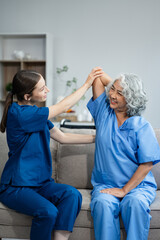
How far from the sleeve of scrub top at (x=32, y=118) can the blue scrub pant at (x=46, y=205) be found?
330 mm

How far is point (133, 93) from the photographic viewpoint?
1.72 metres

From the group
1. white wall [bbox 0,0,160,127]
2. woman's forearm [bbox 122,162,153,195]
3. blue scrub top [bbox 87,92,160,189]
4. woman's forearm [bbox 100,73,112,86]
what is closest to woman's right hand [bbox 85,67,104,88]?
woman's forearm [bbox 100,73,112,86]

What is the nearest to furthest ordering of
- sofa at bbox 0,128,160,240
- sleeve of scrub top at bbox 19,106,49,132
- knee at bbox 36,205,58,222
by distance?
knee at bbox 36,205,58,222 → sleeve of scrub top at bbox 19,106,49,132 → sofa at bbox 0,128,160,240

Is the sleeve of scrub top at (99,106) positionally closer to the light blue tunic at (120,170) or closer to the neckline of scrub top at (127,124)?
the light blue tunic at (120,170)

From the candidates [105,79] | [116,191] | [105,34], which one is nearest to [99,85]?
[105,79]

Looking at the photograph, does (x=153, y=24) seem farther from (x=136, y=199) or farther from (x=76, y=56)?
(x=136, y=199)

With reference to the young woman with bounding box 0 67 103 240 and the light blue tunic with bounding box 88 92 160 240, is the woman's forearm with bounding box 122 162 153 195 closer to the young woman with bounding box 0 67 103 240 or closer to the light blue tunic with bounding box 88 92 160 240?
the light blue tunic with bounding box 88 92 160 240

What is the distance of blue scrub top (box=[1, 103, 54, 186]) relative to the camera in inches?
63.2

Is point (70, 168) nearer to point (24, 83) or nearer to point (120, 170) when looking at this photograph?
point (120, 170)

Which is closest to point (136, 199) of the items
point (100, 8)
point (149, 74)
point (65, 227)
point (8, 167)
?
point (65, 227)

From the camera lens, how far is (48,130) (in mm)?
1747

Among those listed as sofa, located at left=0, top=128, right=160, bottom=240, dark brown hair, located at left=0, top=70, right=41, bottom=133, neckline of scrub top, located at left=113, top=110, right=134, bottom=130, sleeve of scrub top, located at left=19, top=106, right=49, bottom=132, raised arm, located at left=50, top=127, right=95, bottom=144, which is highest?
dark brown hair, located at left=0, top=70, right=41, bottom=133

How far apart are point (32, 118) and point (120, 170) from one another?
58 centimetres

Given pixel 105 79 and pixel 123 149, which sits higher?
pixel 105 79
